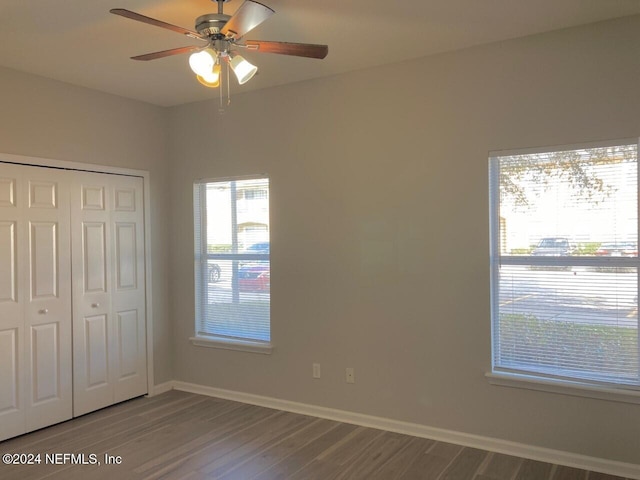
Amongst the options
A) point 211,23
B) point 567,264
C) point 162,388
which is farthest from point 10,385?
point 567,264

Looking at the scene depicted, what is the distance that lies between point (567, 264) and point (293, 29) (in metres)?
2.21

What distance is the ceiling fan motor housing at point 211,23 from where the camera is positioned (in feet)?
8.22

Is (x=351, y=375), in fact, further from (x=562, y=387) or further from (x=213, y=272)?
(x=213, y=272)

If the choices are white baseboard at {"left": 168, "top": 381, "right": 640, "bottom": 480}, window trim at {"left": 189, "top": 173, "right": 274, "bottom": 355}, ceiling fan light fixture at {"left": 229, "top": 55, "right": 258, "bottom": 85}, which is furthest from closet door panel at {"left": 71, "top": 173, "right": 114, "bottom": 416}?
ceiling fan light fixture at {"left": 229, "top": 55, "right": 258, "bottom": 85}

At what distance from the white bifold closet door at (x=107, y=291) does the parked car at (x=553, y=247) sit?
10.9 ft

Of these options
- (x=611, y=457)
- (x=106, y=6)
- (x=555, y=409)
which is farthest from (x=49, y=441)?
(x=611, y=457)

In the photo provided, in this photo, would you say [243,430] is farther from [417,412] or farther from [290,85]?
[290,85]

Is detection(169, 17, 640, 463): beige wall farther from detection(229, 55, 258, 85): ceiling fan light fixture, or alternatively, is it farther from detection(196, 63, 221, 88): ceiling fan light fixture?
detection(196, 63, 221, 88): ceiling fan light fixture

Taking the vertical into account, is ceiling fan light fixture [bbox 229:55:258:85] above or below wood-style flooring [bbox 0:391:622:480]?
above

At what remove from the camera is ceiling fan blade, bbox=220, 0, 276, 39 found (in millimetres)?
2141

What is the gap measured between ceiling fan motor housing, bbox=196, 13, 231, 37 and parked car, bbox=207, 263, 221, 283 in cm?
250

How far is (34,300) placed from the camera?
383 centimetres

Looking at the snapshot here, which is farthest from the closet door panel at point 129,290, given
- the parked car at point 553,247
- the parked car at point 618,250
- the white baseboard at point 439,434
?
the parked car at point 618,250

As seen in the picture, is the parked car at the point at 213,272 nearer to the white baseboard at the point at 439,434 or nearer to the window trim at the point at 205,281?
the window trim at the point at 205,281
